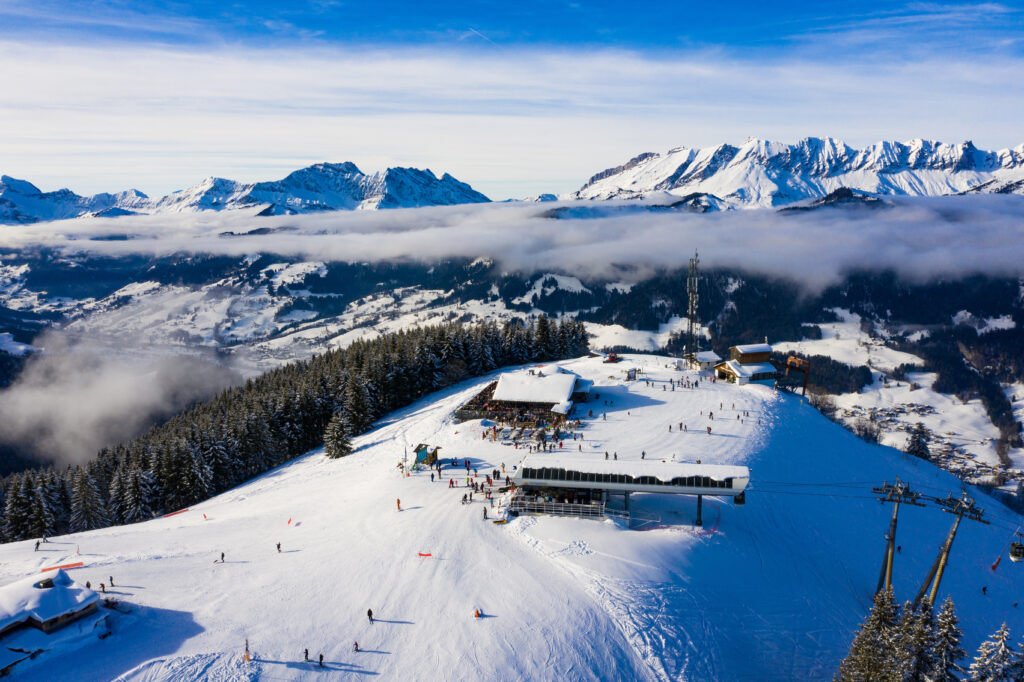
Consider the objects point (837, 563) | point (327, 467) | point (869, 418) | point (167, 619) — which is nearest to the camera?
point (167, 619)

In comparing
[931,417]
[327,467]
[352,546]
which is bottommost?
[931,417]

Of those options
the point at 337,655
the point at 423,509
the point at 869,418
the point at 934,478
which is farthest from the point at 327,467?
the point at 869,418

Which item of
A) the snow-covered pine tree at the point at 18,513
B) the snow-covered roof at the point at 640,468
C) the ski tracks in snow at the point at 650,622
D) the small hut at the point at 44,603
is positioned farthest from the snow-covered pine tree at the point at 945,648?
the snow-covered pine tree at the point at 18,513

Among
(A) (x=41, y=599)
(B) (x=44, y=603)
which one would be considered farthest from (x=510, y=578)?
(A) (x=41, y=599)

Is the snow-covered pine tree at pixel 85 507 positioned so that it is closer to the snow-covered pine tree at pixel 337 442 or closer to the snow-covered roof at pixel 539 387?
the snow-covered pine tree at pixel 337 442

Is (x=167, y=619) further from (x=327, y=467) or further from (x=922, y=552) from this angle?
(x=922, y=552)

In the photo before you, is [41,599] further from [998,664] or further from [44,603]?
[998,664]

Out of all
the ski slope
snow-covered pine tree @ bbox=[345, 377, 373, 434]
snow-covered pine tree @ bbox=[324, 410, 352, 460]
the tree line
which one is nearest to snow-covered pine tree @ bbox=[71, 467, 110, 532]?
the ski slope
